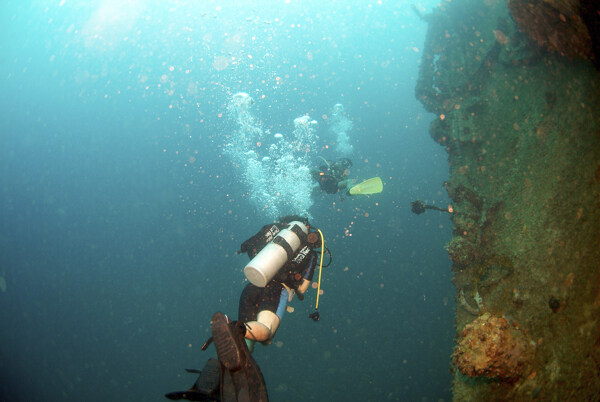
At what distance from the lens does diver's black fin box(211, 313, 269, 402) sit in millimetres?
2160

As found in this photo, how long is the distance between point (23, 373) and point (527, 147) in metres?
43.8

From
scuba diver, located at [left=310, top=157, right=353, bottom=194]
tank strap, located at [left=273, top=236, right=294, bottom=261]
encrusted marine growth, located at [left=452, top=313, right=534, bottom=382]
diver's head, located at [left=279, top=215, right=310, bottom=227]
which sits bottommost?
encrusted marine growth, located at [left=452, top=313, right=534, bottom=382]

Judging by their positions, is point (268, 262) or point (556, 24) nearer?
point (556, 24)

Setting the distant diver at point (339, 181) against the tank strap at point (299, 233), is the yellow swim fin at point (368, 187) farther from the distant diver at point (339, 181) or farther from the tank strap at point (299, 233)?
the tank strap at point (299, 233)

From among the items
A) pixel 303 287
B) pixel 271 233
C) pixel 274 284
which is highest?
pixel 271 233

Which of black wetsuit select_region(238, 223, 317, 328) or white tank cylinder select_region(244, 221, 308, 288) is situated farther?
black wetsuit select_region(238, 223, 317, 328)

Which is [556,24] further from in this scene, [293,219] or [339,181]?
[339,181]

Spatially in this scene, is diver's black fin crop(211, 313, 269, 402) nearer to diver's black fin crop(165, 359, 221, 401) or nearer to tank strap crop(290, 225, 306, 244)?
diver's black fin crop(165, 359, 221, 401)

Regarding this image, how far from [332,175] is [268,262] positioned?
6518mm

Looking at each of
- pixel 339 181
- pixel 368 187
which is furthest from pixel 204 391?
pixel 339 181

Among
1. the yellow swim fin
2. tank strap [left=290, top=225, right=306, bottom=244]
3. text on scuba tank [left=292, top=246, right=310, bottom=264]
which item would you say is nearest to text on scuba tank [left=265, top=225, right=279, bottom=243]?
tank strap [left=290, top=225, right=306, bottom=244]

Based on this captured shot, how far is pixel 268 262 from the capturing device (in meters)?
3.53

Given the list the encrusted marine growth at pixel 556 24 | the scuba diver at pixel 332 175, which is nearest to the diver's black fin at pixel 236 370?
the encrusted marine growth at pixel 556 24

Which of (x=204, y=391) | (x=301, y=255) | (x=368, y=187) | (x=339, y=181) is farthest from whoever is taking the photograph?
(x=339, y=181)
